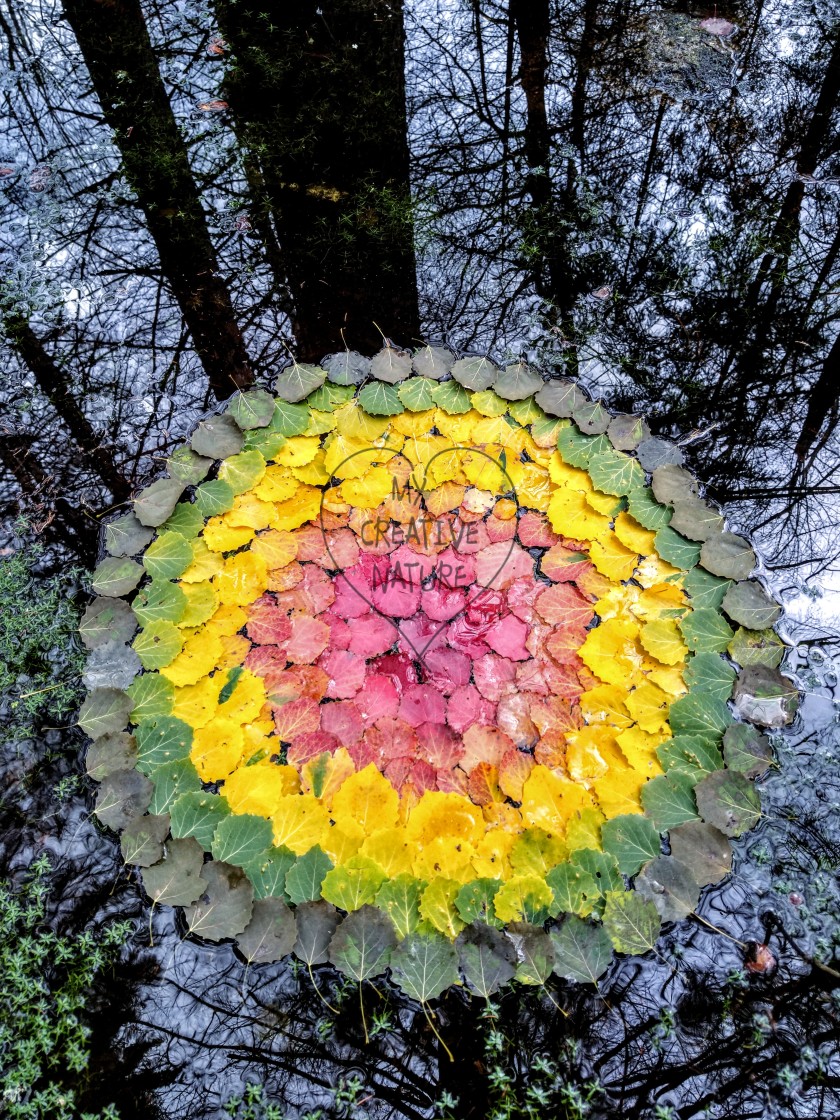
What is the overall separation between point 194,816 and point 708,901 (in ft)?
4.23

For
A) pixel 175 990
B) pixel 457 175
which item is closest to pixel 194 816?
pixel 175 990

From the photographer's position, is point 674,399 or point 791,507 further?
point 674,399

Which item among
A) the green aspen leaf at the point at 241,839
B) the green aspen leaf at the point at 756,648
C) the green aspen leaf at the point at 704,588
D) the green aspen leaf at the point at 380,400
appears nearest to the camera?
the green aspen leaf at the point at 241,839

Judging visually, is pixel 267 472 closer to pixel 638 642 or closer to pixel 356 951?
pixel 638 642

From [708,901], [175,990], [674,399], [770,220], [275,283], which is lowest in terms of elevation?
[708,901]

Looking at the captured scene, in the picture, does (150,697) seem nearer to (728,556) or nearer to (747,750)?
(747,750)

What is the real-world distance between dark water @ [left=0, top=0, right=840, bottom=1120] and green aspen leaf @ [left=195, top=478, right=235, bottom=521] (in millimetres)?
340

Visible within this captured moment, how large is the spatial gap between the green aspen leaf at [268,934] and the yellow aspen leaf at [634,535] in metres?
1.40

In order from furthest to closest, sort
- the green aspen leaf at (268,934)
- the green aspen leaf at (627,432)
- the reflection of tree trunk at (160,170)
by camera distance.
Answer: the reflection of tree trunk at (160,170), the green aspen leaf at (627,432), the green aspen leaf at (268,934)

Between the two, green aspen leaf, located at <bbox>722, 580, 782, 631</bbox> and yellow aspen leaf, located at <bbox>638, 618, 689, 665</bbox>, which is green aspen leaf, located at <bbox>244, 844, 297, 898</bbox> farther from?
green aspen leaf, located at <bbox>722, 580, 782, 631</bbox>

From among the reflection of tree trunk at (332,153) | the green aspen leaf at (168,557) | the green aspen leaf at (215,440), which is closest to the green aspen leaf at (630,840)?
the green aspen leaf at (168,557)

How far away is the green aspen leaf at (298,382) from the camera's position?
2.52 metres

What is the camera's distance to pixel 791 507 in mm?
2342

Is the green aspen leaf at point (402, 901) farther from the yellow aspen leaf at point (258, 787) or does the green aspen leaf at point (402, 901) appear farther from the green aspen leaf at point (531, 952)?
the yellow aspen leaf at point (258, 787)
